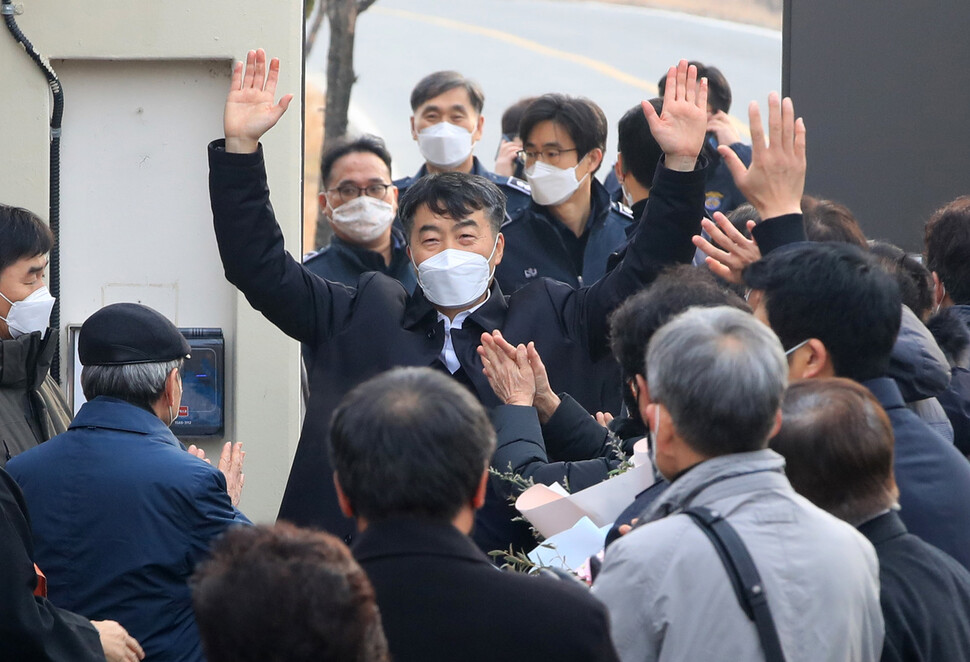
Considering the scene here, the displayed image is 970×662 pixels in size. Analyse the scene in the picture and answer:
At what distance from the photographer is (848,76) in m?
6.48

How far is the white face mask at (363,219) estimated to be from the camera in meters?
5.98

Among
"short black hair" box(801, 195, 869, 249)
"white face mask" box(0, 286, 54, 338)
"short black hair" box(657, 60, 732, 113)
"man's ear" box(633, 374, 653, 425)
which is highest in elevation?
"short black hair" box(657, 60, 732, 113)

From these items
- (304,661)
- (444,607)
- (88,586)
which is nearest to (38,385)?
(88,586)

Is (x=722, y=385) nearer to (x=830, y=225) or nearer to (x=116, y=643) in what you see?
(x=830, y=225)

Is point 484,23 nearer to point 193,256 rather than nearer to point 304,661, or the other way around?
point 193,256

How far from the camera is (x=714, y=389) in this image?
2279 mm

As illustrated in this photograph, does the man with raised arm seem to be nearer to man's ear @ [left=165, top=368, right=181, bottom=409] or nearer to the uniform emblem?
man's ear @ [left=165, top=368, right=181, bottom=409]

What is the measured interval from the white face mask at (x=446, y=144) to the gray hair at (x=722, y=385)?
4070mm

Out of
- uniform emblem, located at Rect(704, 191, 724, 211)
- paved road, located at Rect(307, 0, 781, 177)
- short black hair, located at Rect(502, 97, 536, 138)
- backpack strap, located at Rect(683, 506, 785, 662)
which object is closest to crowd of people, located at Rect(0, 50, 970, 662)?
backpack strap, located at Rect(683, 506, 785, 662)

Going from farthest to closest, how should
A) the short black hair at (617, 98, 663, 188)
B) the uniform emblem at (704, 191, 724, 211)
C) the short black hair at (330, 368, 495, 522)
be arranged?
the uniform emblem at (704, 191, 724, 211) < the short black hair at (617, 98, 663, 188) < the short black hair at (330, 368, 495, 522)

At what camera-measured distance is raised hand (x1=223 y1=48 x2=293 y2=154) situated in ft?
12.9

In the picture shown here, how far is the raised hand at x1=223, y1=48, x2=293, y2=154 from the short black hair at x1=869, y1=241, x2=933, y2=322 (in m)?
1.90

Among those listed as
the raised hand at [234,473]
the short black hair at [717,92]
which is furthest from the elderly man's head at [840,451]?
the short black hair at [717,92]

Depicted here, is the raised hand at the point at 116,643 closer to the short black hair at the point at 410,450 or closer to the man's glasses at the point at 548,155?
the short black hair at the point at 410,450
